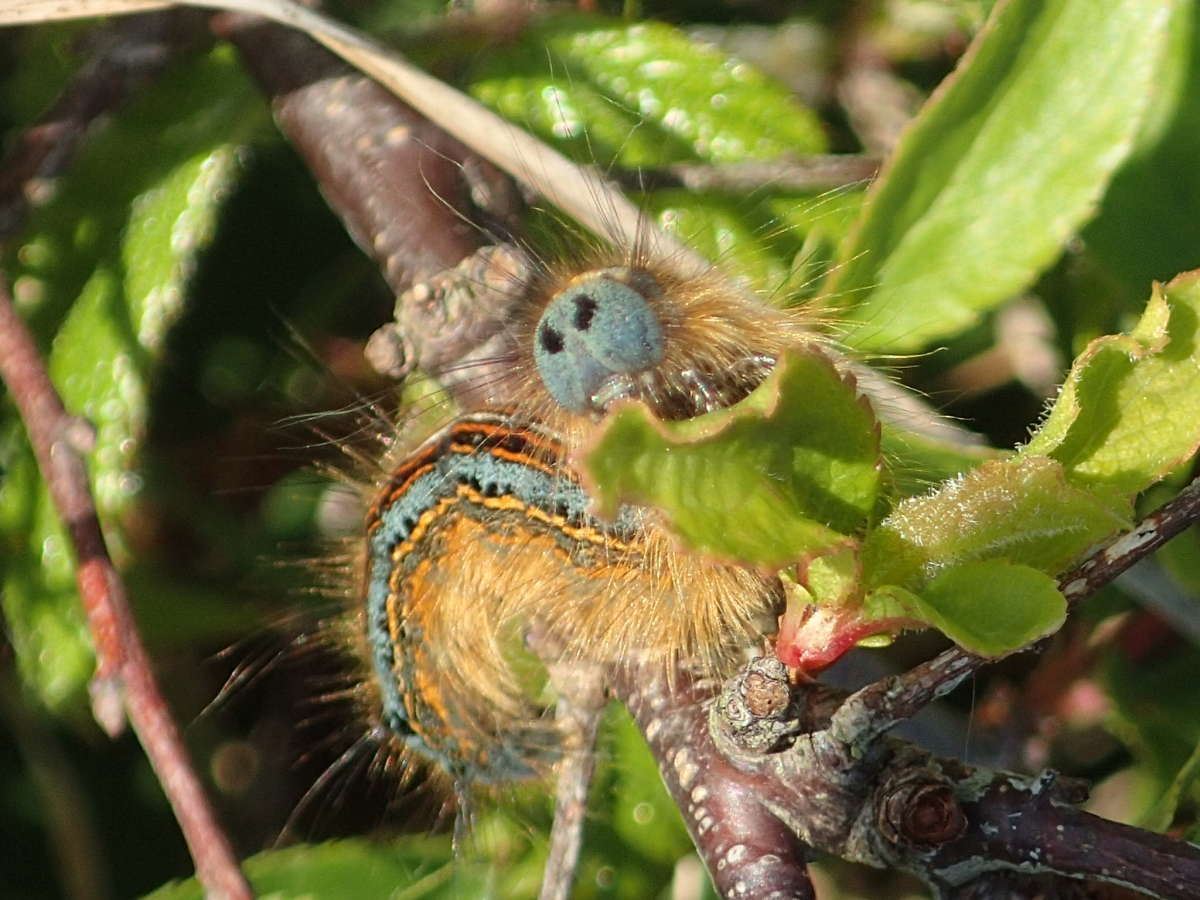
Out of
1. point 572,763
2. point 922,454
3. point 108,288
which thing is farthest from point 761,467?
point 108,288

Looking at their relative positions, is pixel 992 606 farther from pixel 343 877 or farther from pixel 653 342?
pixel 343 877

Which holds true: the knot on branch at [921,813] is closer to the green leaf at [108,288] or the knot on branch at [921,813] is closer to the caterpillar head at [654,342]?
the caterpillar head at [654,342]

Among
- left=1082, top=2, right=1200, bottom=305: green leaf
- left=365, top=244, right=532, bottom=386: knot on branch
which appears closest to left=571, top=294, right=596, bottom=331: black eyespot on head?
left=365, top=244, right=532, bottom=386: knot on branch

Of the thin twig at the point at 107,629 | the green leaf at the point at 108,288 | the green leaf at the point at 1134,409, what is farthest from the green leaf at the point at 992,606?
the green leaf at the point at 108,288

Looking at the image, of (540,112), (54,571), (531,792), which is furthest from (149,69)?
(531,792)

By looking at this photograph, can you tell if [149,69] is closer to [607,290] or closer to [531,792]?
[607,290]
